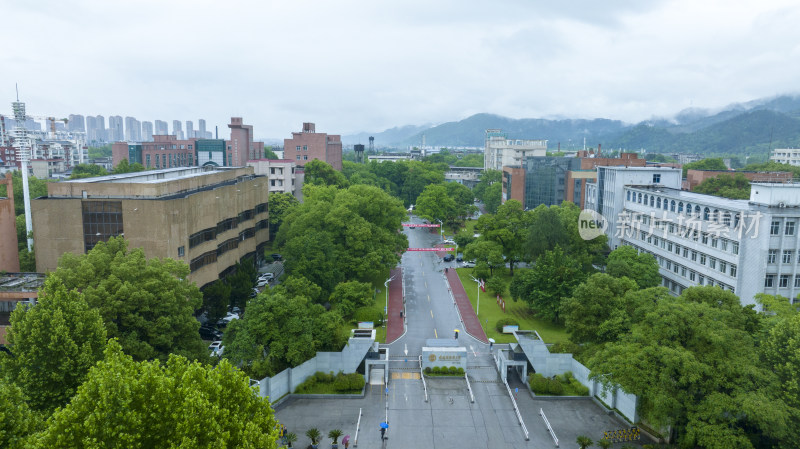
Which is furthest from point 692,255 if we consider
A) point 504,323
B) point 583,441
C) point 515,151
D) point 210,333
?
point 515,151

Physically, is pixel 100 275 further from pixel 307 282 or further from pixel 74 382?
pixel 307 282

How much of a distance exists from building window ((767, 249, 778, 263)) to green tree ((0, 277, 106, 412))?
1497 inches

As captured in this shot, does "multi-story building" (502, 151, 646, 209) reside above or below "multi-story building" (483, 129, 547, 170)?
below

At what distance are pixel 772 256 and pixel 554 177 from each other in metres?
40.6

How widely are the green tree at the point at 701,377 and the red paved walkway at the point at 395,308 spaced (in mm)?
16516

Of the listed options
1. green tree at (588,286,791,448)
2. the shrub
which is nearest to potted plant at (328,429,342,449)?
green tree at (588,286,791,448)

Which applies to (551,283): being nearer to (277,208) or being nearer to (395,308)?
(395,308)

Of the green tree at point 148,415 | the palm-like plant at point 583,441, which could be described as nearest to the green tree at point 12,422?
the green tree at point 148,415

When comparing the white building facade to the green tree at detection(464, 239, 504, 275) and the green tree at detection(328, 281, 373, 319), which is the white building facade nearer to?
the green tree at detection(464, 239, 504, 275)

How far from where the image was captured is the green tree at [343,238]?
41.1 meters

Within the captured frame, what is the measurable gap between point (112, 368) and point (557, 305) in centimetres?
3049

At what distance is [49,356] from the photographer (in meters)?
19.9

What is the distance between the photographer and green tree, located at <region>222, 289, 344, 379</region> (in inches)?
1095

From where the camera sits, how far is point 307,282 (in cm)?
3600
